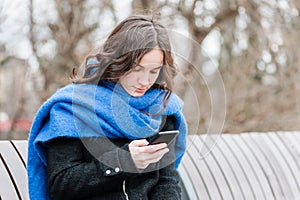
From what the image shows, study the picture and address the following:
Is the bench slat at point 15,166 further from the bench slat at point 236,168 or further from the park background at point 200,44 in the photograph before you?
the park background at point 200,44

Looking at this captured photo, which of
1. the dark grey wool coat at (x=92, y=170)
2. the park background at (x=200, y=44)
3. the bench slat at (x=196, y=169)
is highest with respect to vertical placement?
the dark grey wool coat at (x=92, y=170)

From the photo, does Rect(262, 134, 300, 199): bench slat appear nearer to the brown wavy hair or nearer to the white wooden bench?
the white wooden bench

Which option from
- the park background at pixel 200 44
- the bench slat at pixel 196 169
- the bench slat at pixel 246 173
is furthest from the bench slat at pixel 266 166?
A: the park background at pixel 200 44

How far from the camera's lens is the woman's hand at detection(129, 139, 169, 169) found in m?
2.04

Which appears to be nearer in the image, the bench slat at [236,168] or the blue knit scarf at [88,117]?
the blue knit scarf at [88,117]

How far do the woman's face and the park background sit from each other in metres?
3.98

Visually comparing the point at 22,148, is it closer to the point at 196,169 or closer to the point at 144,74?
the point at 144,74

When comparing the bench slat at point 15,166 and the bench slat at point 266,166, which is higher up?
the bench slat at point 15,166

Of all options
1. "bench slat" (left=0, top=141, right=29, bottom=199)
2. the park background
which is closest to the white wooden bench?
"bench slat" (left=0, top=141, right=29, bottom=199)

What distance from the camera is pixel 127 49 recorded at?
7.12 ft

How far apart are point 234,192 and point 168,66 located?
141 centimetres

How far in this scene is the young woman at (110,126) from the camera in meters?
2.10

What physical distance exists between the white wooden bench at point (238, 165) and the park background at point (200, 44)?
7.06 ft

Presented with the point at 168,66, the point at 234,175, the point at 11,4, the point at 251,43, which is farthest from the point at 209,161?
the point at 251,43
